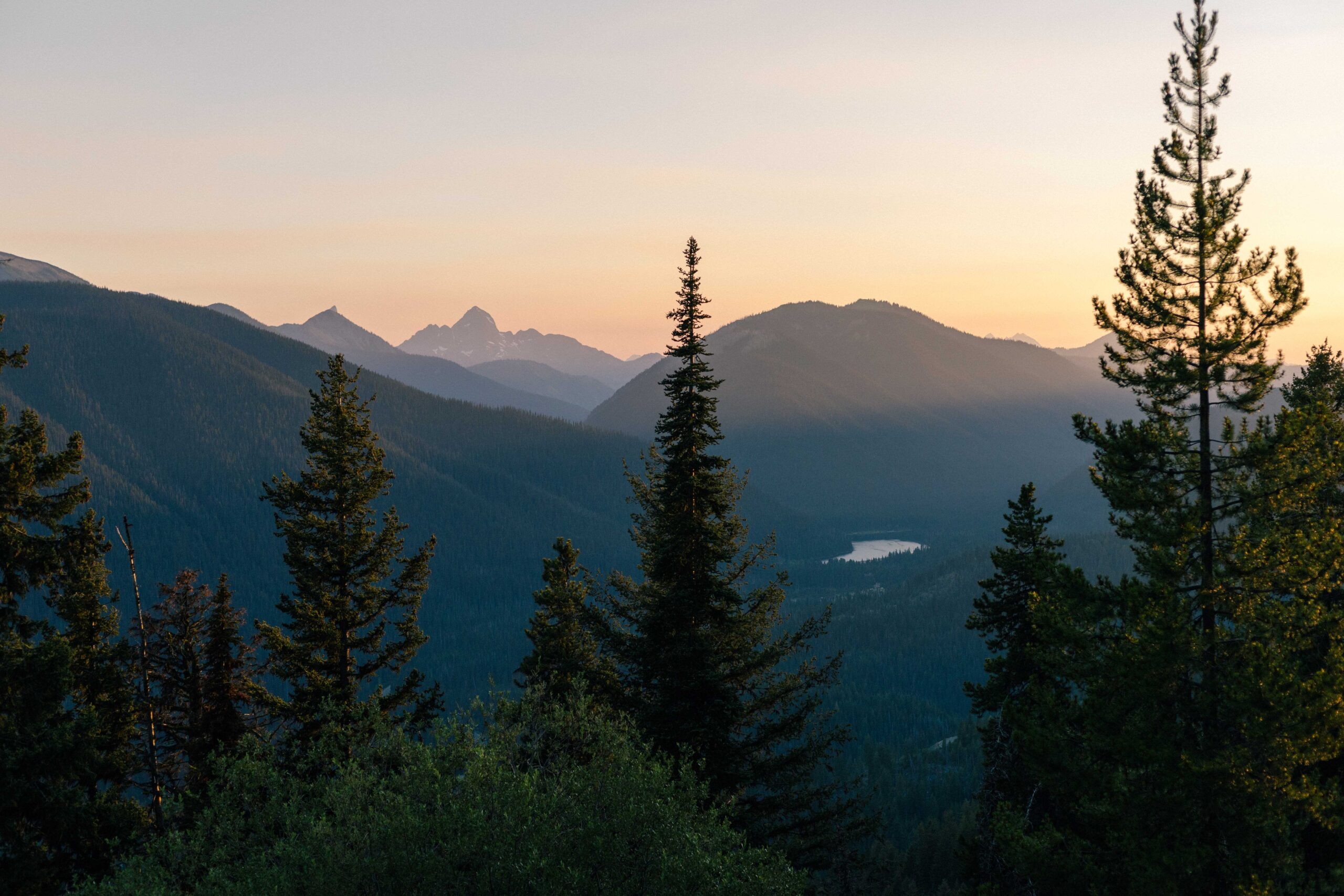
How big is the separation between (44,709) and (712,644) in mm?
15895

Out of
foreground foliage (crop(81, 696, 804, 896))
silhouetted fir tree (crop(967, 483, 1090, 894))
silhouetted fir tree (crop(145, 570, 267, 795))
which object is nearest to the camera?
foreground foliage (crop(81, 696, 804, 896))

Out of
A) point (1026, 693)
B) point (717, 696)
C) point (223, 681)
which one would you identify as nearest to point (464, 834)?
point (717, 696)

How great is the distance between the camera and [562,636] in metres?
34.5

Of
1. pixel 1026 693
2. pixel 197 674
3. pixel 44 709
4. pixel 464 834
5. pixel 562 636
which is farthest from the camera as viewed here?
pixel 562 636

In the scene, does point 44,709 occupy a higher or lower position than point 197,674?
higher

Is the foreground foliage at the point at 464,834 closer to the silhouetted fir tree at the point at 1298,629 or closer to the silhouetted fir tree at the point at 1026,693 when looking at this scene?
the silhouetted fir tree at the point at 1026,693

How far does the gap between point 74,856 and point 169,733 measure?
11129 millimetres

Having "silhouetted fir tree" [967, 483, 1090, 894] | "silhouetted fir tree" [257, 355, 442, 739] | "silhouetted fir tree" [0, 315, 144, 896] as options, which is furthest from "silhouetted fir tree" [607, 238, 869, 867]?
"silhouetted fir tree" [0, 315, 144, 896]

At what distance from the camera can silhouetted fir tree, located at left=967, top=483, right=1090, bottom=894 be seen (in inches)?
848

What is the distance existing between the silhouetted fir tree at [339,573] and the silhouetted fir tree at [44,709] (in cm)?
620

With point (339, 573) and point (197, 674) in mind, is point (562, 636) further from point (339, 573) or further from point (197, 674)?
point (197, 674)

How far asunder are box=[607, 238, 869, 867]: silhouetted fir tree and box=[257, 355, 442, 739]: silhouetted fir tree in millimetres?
Result: 7783

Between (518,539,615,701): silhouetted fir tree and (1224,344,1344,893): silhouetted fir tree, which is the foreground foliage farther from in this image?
(1224,344,1344,893): silhouetted fir tree

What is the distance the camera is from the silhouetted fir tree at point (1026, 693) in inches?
848
